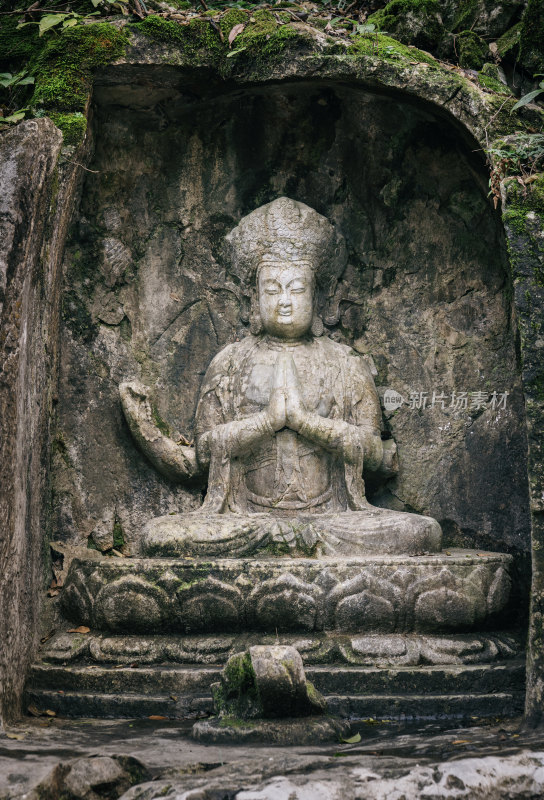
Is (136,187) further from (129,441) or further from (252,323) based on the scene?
(129,441)

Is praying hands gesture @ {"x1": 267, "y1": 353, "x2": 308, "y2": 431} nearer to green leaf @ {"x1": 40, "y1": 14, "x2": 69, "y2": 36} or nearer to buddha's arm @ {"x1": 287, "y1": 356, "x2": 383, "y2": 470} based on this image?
buddha's arm @ {"x1": 287, "y1": 356, "x2": 383, "y2": 470}

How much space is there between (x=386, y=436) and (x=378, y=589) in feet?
6.10

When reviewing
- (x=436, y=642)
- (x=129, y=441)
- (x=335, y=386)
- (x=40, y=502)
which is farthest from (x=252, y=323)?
(x=436, y=642)

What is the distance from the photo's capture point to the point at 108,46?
6.88 m

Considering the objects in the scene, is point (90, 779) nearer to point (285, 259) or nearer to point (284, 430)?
point (284, 430)

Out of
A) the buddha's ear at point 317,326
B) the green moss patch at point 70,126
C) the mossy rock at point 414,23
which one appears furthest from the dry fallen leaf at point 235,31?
the buddha's ear at point 317,326

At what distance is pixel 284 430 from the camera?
24.0 feet

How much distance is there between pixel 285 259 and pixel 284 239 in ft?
0.48

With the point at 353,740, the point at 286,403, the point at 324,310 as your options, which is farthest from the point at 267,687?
the point at 324,310

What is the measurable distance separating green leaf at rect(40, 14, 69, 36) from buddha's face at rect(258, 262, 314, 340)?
7.19ft

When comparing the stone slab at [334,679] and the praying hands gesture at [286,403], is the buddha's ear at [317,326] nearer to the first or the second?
the praying hands gesture at [286,403]

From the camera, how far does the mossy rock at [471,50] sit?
23.8 feet

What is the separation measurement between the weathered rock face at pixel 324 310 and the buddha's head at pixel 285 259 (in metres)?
0.33

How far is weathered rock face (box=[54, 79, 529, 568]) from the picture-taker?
24.2ft
